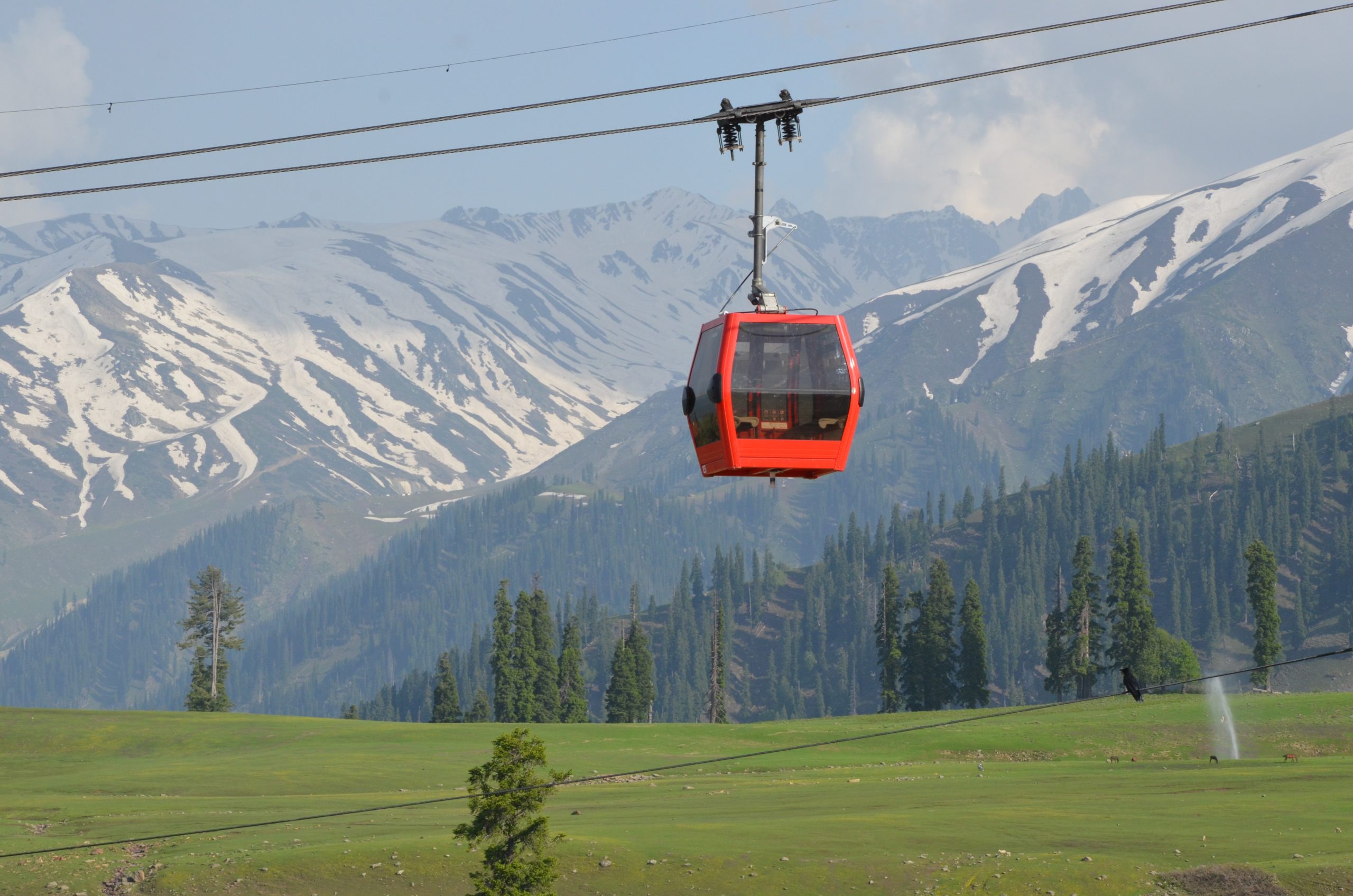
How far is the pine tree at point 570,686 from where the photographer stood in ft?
522

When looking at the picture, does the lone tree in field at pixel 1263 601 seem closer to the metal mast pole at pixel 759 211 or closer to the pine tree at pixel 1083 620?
the pine tree at pixel 1083 620

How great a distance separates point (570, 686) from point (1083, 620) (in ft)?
169

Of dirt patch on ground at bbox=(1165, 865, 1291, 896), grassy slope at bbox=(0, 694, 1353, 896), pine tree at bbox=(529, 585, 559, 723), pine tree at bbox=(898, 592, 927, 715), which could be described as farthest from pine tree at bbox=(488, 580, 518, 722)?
dirt patch on ground at bbox=(1165, 865, 1291, 896)

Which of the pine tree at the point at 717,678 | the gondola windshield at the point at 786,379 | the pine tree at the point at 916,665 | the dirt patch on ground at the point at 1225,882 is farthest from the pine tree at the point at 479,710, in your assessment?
the gondola windshield at the point at 786,379

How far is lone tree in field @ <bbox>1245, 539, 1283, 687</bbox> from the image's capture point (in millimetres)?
148125

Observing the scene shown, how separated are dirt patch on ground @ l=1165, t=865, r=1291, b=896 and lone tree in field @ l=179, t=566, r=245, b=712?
115m

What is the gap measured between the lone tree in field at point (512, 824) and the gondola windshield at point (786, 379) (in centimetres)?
2004

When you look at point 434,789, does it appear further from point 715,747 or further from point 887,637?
point 887,637

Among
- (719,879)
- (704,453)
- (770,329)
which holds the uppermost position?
(770,329)

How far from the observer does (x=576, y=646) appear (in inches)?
6437

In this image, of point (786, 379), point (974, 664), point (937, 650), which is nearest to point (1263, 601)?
point (974, 664)

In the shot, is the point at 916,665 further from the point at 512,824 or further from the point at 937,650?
the point at 512,824

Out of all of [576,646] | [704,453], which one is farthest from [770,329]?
[576,646]

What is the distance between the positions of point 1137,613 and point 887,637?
2420cm
